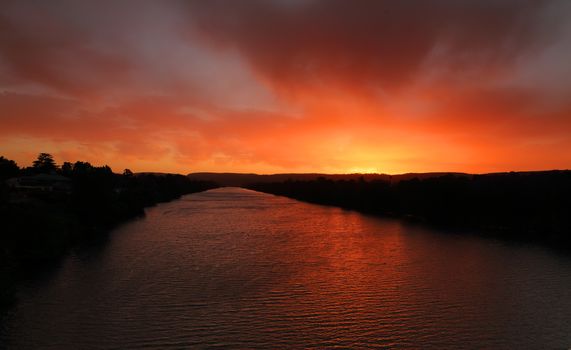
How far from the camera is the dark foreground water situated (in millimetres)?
25281

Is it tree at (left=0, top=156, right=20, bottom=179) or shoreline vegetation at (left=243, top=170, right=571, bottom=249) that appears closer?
shoreline vegetation at (left=243, top=170, right=571, bottom=249)

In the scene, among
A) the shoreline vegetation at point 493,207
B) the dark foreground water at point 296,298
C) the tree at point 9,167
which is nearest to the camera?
the dark foreground water at point 296,298

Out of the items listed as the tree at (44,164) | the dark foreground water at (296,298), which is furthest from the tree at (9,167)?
the dark foreground water at (296,298)

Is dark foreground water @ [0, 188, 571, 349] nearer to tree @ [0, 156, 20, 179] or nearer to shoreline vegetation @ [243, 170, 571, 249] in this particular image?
shoreline vegetation @ [243, 170, 571, 249]

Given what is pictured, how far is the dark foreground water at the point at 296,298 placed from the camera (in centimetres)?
2528

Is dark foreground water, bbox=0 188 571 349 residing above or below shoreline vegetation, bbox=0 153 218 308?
below

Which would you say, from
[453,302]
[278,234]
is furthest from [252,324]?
[278,234]

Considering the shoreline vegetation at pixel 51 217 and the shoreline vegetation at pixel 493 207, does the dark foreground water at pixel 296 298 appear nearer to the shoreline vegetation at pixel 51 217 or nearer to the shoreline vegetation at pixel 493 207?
the shoreline vegetation at pixel 51 217

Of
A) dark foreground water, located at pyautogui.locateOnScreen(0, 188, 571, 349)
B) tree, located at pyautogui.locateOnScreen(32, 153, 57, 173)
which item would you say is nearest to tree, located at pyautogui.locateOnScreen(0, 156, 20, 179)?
tree, located at pyautogui.locateOnScreen(32, 153, 57, 173)

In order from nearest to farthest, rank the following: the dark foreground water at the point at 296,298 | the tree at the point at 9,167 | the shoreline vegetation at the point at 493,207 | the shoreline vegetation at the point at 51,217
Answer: the dark foreground water at the point at 296,298
the shoreline vegetation at the point at 51,217
the shoreline vegetation at the point at 493,207
the tree at the point at 9,167

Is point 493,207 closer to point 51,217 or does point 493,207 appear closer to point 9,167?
point 51,217

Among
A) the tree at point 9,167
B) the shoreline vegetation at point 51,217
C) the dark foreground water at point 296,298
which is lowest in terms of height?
the dark foreground water at point 296,298

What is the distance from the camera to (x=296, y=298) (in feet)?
108

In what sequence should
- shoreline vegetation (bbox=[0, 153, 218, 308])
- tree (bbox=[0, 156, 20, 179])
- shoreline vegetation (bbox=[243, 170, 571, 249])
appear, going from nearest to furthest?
shoreline vegetation (bbox=[0, 153, 218, 308]) → shoreline vegetation (bbox=[243, 170, 571, 249]) → tree (bbox=[0, 156, 20, 179])
